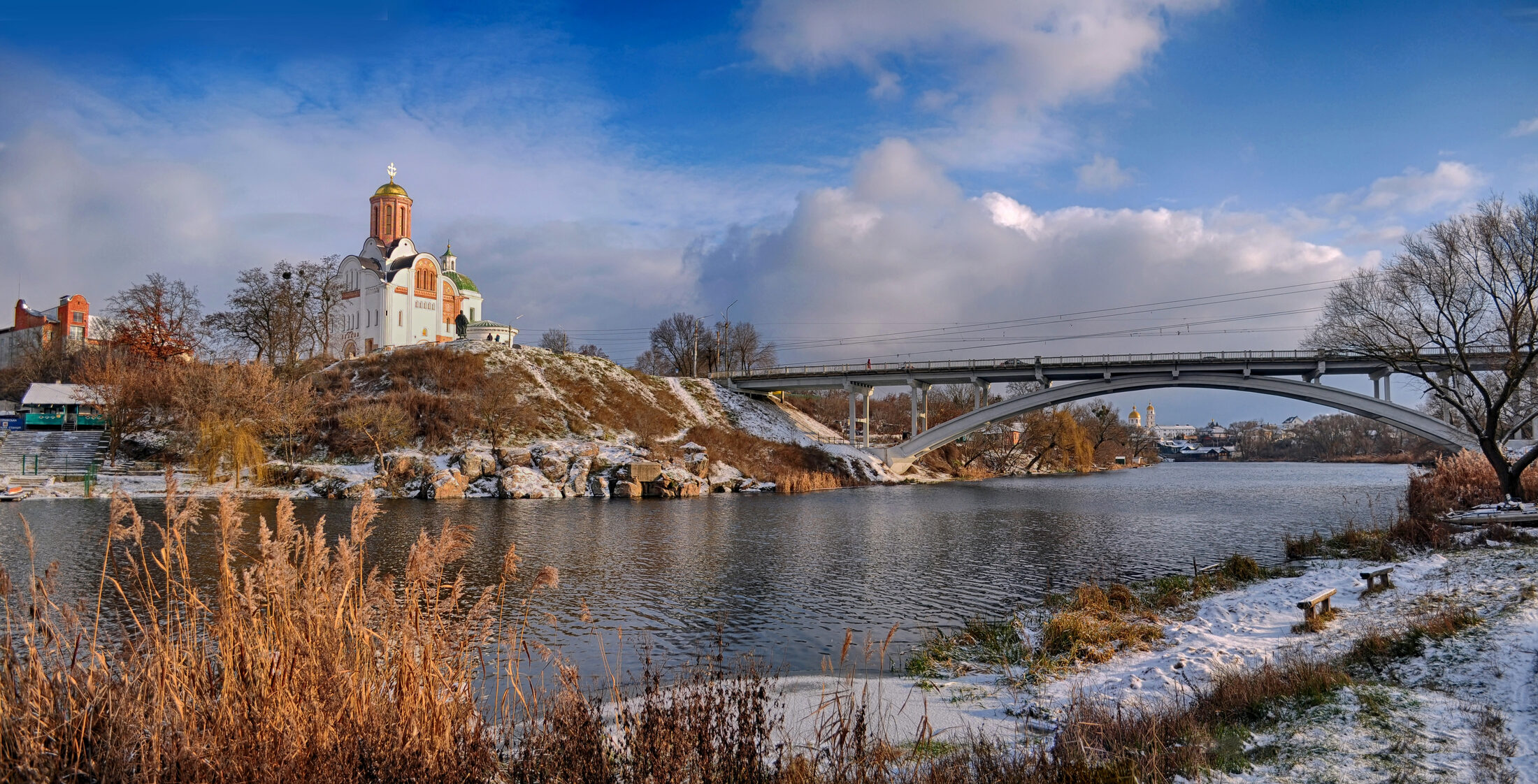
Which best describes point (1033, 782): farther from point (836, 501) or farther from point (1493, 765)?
point (836, 501)

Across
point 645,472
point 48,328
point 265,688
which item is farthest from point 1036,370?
point 48,328

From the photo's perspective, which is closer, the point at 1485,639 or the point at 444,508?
the point at 1485,639

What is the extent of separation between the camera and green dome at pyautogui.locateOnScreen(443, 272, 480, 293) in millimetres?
79100

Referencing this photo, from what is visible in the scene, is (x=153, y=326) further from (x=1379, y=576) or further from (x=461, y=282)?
(x=1379, y=576)

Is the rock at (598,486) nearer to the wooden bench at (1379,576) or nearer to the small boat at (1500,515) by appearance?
the small boat at (1500,515)

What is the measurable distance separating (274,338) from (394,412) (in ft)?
62.7

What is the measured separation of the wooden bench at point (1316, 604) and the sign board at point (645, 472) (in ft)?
97.3

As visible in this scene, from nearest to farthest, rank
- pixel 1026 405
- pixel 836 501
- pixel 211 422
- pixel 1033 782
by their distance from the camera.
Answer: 1. pixel 1033 782
2. pixel 211 422
3. pixel 836 501
4. pixel 1026 405

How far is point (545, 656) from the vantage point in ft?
17.5

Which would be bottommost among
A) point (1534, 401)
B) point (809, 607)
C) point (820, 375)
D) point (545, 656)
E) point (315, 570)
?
point (809, 607)

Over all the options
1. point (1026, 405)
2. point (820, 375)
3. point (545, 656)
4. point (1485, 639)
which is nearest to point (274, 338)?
point (820, 375)

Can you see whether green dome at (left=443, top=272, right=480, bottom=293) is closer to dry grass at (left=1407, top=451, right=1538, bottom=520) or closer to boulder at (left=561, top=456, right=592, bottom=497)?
boulder at (left=561, top=456, right=592, bottom=497)

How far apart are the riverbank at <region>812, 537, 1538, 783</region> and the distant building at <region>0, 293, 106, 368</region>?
88305mm

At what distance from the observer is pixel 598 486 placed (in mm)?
36594
